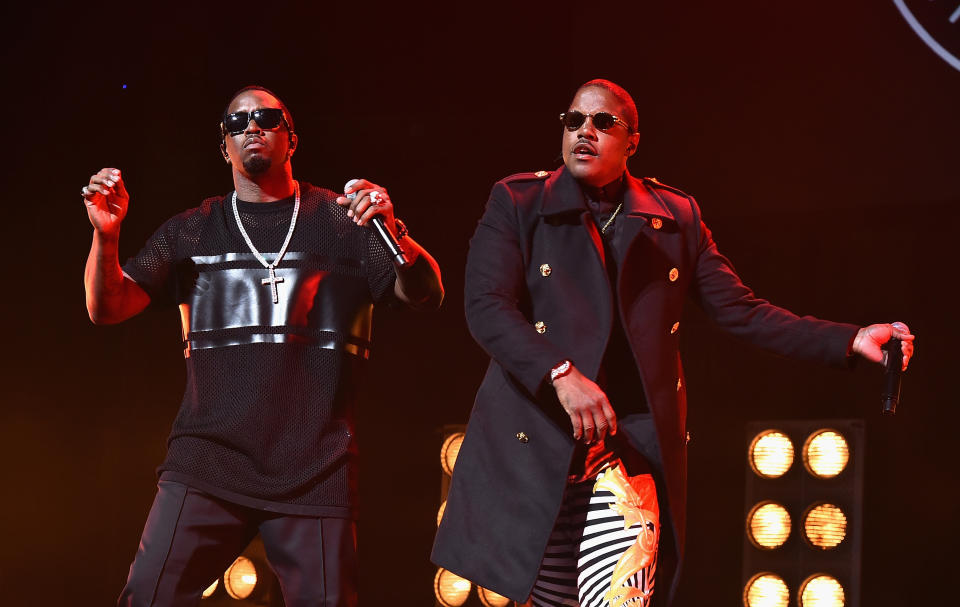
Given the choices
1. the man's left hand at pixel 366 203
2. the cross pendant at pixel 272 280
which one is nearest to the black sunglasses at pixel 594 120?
the man's left hand at pixel 366 203

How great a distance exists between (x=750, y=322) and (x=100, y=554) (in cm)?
386

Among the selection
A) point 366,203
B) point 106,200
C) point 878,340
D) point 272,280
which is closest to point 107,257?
point 106,200

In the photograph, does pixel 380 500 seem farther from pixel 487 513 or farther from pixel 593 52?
pixel 487 513

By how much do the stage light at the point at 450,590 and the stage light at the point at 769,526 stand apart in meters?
1.43

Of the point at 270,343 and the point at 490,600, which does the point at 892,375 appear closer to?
the point at 270,343

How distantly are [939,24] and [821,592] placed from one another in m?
2.54

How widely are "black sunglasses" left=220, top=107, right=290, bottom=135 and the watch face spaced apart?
296 centimetres

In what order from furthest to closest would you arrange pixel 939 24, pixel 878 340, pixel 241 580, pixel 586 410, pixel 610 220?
pixel 241 580, pixel 939 24, pixel 610 220, pixel 878 340, pixel 586 410

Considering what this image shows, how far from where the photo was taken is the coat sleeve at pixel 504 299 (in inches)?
100.0

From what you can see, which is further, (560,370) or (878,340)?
(878,340)

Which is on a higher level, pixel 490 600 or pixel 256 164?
pixel 256 164

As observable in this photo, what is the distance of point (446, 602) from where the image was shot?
5609 mm

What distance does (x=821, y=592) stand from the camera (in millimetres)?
5004

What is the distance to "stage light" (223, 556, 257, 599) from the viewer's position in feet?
17.8
